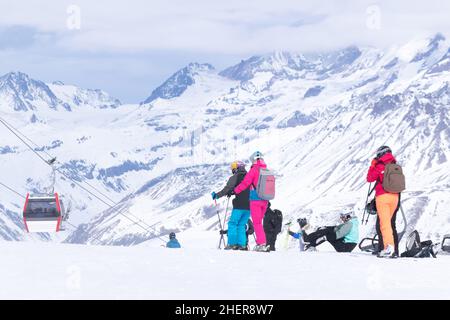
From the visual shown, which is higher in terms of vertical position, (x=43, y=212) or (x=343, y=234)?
(x=43, y=212)

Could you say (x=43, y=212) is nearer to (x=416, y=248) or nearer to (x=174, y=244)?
(x=174, y=244)

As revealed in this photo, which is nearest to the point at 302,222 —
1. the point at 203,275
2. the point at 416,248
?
the point at 416,248

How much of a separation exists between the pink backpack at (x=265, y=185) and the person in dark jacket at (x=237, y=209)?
0.37 meters

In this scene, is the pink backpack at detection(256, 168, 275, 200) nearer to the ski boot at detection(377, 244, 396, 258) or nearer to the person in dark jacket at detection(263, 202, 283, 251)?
the ski boot at detection(377, 244, 396, 258)

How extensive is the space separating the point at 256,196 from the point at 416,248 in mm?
4155

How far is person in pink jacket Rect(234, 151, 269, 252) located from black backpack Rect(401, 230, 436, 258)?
350cm

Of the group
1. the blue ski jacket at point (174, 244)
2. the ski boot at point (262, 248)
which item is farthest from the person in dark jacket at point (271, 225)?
the ski boot at point (262, 248)

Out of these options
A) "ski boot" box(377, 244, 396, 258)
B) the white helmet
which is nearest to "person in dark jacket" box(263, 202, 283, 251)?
the white helmet

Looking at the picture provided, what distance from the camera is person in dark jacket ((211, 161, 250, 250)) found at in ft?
70.3

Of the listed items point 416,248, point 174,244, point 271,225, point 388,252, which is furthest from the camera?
point 271,225

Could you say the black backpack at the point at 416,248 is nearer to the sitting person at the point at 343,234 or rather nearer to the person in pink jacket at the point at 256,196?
the sitting person at the point at 343,234

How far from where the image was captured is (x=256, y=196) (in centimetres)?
2159

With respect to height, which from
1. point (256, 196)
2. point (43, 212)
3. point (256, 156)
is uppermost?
point (256, 156)
